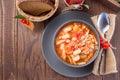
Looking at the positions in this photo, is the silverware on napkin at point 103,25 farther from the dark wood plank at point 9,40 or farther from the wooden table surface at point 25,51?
the dark wood plank at point 9,40

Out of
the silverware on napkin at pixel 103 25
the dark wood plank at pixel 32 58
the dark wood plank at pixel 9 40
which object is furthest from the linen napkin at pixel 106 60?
the dark wood plank at pixel 9 40

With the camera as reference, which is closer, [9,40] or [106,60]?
[106,60]

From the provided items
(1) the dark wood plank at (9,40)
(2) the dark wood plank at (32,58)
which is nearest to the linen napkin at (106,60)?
(2) the dark wood plank at (32,58)

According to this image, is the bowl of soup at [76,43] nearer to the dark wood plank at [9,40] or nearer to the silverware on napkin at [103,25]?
the silverware on napkin at [103,25]

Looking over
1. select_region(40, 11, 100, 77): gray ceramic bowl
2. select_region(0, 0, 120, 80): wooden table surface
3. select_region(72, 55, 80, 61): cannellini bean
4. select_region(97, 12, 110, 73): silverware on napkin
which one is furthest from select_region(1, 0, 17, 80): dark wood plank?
select_region(97, 12, 110, 73): silverware on napkin

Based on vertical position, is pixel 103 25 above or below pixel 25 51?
above

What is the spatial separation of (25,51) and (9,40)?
0.26ft

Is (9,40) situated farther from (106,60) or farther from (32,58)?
(106,60)

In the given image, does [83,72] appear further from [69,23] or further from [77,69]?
[69,23]

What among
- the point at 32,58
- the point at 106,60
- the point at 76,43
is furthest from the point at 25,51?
the point at 106,60

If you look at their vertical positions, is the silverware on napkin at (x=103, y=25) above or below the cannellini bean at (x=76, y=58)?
above

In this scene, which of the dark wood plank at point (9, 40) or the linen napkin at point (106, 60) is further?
the dark wood plank at point (9, 40)

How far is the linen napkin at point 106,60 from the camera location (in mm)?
Result: 1426

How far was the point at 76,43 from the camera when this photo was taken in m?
1.47
